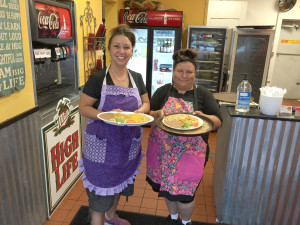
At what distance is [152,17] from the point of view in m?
4.85

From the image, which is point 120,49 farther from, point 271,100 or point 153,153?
point 271,100

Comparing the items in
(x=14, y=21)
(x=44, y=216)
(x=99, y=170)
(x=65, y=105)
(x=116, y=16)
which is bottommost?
(x=44, y=216)

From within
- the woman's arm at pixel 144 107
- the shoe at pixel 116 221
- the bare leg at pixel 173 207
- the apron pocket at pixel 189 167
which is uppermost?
the woman's arm at pixel 144 107

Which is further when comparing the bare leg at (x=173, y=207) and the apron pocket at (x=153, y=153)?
the bare leg at (x=173, y=207)

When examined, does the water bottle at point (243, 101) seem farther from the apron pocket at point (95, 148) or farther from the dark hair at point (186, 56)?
the apron pocket at point (95, 148)

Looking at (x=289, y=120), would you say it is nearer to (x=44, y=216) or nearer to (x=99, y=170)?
(x=99, y=170)

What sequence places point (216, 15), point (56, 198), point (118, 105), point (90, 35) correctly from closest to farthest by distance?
point (118, 105) → point (56, 198) → point (90, 35) → point (216, 15)

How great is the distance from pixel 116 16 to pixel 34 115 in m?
3.59

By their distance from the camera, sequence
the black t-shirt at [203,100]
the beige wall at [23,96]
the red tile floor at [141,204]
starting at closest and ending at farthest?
1. the beige wall at [23,96]
2. the black t-shirt at [203,100]
3. the red tile floor at [141,204]

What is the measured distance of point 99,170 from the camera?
1980 millimetres

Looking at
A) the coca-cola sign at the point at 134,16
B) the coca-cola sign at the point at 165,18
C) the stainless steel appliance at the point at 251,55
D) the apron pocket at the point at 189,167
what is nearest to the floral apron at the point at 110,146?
the apron pocket at the point at 189,167

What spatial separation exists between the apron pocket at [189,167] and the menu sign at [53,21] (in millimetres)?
1650

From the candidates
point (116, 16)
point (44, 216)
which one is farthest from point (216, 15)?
point (44, 216)

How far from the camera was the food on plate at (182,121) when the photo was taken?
1.91 meters
